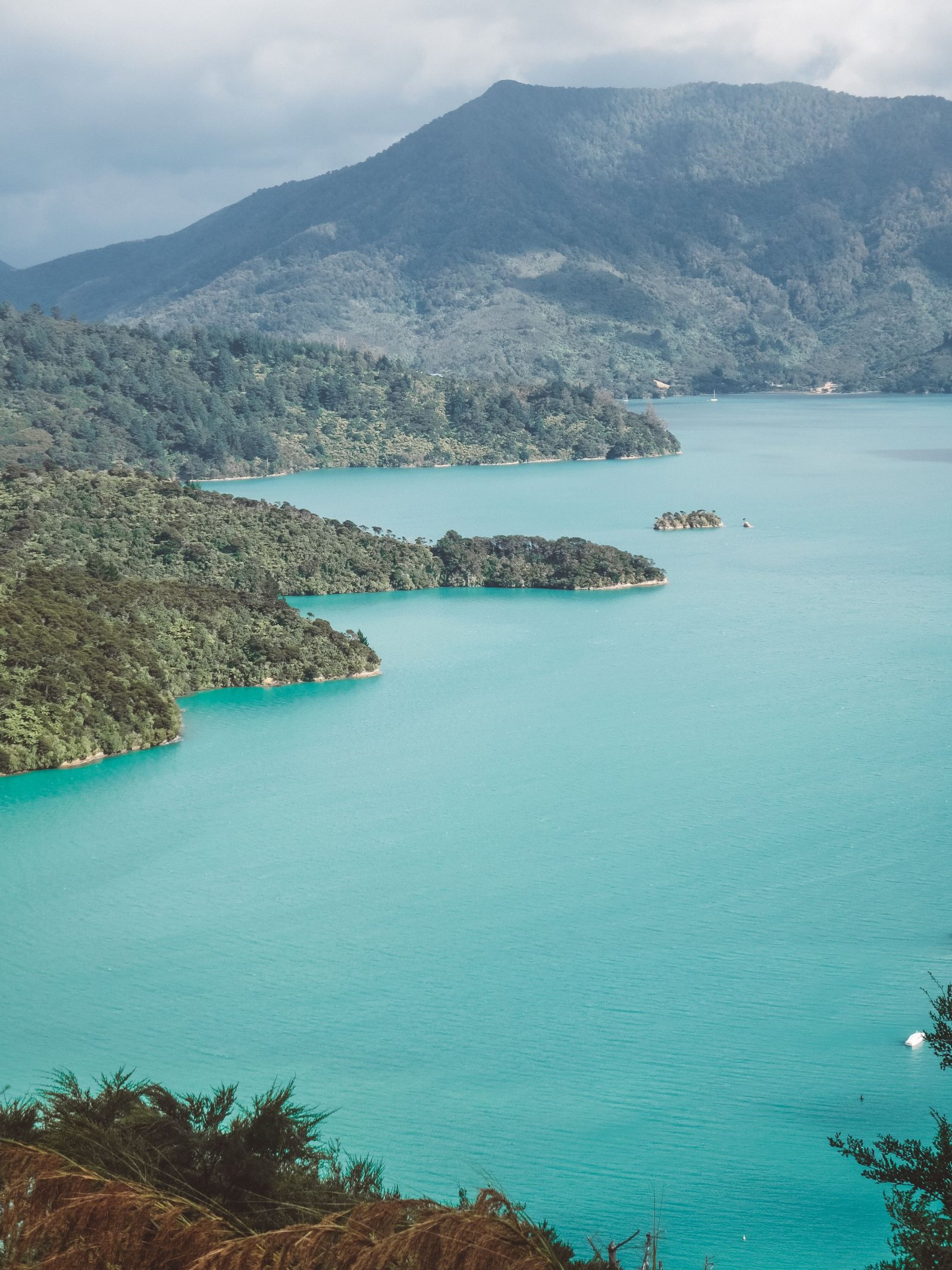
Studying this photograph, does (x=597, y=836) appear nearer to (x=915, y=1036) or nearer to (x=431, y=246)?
(x=915, y=1036)

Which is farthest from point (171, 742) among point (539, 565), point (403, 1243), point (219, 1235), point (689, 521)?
point (689, 521)

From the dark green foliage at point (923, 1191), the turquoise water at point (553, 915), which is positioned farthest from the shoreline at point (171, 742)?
the dark green foliage at point (923, 1191)

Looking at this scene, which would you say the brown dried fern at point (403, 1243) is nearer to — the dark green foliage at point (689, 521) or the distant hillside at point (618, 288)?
the dark green foliage at point (689, 521)

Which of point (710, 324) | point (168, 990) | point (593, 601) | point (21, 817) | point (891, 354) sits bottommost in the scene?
point (168, 990)

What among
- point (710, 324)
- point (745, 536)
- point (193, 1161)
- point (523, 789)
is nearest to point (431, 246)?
point (710, 324)

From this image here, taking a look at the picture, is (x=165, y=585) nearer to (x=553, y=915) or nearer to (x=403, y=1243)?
(x=553, y=915)

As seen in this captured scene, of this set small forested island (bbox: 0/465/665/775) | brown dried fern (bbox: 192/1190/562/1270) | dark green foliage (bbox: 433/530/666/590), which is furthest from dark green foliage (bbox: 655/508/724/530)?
brown dried fern (bbox: 192/1190/562/1270)
